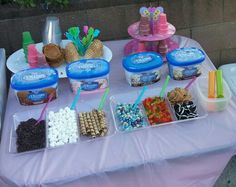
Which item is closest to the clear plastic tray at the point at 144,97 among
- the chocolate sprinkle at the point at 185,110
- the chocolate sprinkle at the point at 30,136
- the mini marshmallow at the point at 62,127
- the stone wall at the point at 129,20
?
the chocolate sprinkle at the point at 185,110

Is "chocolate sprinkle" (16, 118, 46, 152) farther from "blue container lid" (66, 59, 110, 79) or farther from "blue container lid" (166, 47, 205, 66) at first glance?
"blue container lid" (166, 47, 205, 66)

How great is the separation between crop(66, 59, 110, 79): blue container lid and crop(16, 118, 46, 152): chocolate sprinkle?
0.68 ft

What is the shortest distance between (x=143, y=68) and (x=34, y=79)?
389mm

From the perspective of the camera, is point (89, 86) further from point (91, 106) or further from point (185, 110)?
point (185, 110)

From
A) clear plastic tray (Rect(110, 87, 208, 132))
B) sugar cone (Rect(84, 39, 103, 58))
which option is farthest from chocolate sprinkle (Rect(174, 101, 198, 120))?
sugar cone (Rect(84, 39, 103, 58))

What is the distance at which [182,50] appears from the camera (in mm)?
1263

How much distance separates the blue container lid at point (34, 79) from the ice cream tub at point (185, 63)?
0.43 m

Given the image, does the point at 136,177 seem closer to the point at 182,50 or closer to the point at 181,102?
the point at 181,102

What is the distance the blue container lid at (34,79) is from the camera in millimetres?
1133

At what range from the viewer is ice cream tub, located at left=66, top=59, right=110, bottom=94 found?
1166 millimetres

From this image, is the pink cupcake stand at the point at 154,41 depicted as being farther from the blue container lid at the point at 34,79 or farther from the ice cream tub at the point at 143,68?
the blue container lid at the point at 34,79

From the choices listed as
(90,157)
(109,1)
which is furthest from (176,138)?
(109,1)

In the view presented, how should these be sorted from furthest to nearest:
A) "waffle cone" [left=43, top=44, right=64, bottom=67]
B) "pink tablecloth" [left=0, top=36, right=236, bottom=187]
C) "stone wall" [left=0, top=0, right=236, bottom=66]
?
"stone wall" [left=0, top=0, right=236, bottom=66]
"waffle cone" [left=43, top=44, right=64, bottom=67]
"pink tablecloth" [left=0, top=36, right=236, bottom=187]

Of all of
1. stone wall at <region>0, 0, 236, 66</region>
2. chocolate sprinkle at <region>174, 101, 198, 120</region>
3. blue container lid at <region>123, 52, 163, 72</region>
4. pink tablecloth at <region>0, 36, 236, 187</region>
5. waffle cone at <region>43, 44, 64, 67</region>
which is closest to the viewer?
pink tablecloth at <region>0, 36, 236, 187</region>
